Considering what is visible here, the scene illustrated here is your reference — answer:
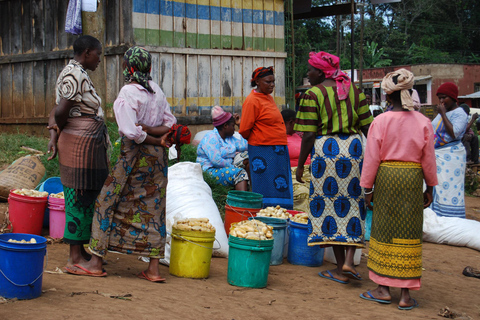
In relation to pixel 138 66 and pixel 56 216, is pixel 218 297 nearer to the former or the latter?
pixel 138 66

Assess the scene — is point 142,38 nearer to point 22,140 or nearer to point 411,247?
point 22,140

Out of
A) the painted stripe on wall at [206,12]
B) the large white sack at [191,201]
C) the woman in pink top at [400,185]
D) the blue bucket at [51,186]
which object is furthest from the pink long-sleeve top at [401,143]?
the painted stripe on wall at [206,12]

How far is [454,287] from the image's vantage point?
5.16 metres

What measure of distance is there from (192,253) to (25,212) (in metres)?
2.01

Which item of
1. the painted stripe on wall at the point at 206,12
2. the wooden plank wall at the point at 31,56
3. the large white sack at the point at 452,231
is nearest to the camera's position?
the large white sack at the point at 452,231

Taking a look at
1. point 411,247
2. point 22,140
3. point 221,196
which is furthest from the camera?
point 22,140

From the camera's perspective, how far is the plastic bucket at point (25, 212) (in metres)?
5.52

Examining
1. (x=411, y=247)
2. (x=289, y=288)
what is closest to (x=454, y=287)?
(x=411, y=247)

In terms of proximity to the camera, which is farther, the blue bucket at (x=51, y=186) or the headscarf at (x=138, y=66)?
the blue bucket at (x=51, y=186)

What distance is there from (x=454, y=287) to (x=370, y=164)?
175 centimetres

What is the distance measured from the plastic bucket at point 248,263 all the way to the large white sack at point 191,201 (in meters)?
0.88

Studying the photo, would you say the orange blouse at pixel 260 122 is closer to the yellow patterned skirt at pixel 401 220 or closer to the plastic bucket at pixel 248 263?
the plastic bucket at pixel 248 263

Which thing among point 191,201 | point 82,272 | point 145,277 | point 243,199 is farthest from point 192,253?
point 243,199

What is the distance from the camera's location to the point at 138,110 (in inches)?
170
